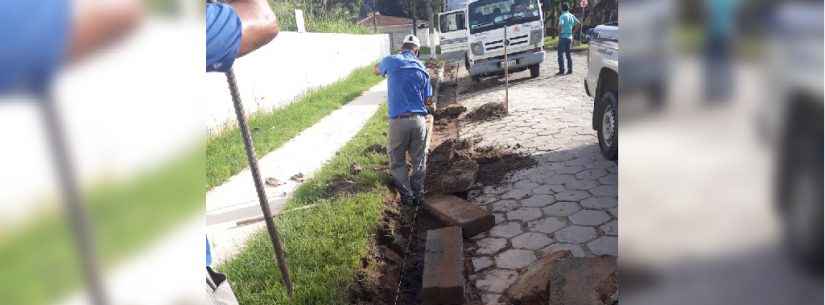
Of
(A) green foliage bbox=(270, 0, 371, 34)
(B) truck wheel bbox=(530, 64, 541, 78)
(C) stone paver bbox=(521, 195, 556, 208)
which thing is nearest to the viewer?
(C) stone paver bbox=(521, 195, 556, 208)

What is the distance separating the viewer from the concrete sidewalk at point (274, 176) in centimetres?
421

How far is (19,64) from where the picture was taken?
1.51ft

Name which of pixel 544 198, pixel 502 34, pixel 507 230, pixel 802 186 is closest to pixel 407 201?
pixel 507 230

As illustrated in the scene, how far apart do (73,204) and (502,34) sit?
1263 centimetres

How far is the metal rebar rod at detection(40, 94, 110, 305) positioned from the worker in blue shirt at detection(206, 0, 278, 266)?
2.41ft

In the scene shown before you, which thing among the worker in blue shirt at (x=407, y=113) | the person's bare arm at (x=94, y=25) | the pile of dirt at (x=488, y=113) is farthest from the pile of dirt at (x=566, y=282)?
the pile of dirt at (x=488, y=113)

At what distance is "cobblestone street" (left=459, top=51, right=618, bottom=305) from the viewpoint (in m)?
3.62

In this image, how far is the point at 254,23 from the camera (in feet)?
4.40

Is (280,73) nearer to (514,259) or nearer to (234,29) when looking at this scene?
(514,259)

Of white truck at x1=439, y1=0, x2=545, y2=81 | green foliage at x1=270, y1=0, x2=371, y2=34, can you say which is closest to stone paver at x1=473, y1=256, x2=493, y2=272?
green foliage at x1=270, y1=0, x2=371, y2=34

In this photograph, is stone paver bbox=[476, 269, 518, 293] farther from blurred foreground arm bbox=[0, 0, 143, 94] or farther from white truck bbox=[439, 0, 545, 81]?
white truck bbox=[439, 0, 545, 81]

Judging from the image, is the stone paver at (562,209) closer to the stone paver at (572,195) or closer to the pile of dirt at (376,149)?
the stone paver at (572,195)

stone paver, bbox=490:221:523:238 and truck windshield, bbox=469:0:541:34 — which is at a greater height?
truck windshield, bbox=469:0:541:34

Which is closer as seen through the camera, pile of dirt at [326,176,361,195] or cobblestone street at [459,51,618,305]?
cobblestone street at [459,51,618,305]
